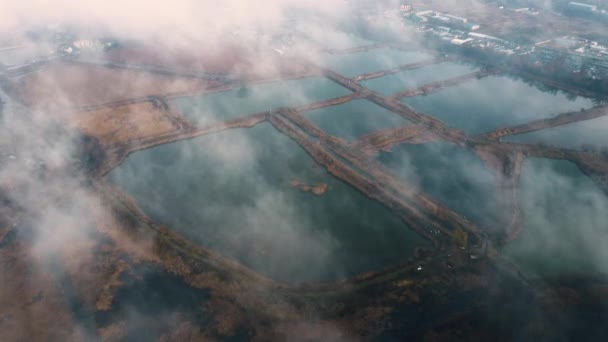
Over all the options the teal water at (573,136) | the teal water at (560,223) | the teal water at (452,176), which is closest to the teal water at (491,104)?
the teal water at (573,136)

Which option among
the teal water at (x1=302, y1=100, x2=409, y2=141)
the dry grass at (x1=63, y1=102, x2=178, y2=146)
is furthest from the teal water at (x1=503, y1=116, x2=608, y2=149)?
the dry grass at (x1=63, y1=102, x2=178, y2=146)

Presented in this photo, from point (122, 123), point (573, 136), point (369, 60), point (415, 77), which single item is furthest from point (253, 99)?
point (573, 136)

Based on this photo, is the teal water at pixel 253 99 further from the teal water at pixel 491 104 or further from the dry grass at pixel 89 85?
the teal water at pixel 491 104

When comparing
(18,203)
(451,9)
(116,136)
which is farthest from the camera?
(451,9)

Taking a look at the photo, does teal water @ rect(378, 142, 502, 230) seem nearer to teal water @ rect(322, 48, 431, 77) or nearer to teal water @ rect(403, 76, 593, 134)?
teal water @ rect(403, 76, 593, 134)

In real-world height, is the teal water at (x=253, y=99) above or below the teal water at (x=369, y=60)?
below

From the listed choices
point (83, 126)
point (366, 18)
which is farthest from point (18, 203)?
point (366, 18)

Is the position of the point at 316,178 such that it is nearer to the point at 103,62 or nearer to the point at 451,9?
the point at 103,62
